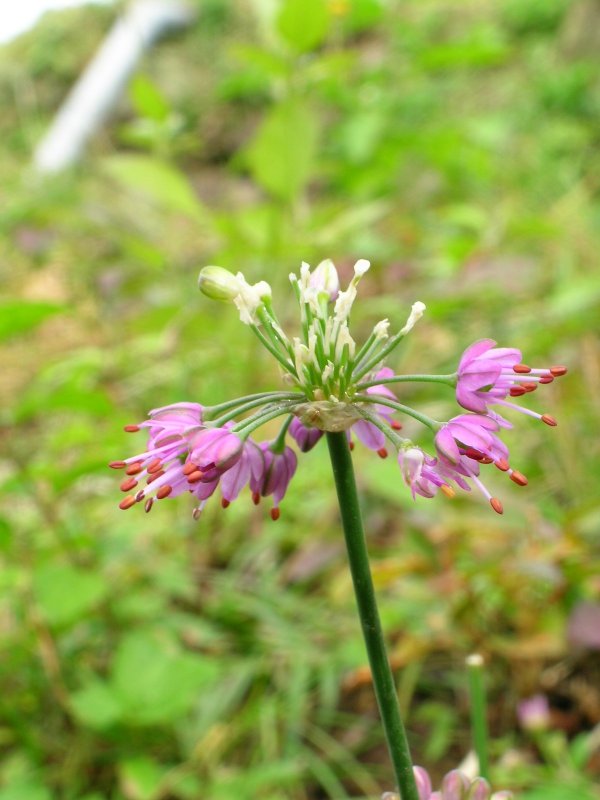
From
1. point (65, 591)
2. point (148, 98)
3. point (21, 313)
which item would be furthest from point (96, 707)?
point (148, 98)

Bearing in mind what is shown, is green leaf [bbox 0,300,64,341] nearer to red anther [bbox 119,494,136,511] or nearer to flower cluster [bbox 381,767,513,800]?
red anther [bbox 119,494,136,511]

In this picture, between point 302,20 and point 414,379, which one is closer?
point 414,379

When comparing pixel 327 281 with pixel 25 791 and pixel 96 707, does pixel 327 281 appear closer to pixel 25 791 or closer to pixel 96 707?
pixel 96 707

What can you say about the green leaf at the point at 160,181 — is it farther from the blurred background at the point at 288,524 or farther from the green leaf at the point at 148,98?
the green leaf at the point at 148,98

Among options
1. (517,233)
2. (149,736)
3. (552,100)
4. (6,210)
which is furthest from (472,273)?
(552,100)

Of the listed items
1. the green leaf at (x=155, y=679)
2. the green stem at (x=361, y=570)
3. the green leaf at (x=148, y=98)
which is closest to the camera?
the green stem at (x=361, y=570)

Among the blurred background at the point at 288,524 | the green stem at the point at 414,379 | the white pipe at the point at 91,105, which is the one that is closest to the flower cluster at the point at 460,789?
the green stem at the point at 414,379

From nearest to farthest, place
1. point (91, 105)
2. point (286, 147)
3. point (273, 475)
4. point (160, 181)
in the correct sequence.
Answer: point (273, 475)
point (286, 147)
point (160, 181)
point (91, 105)
